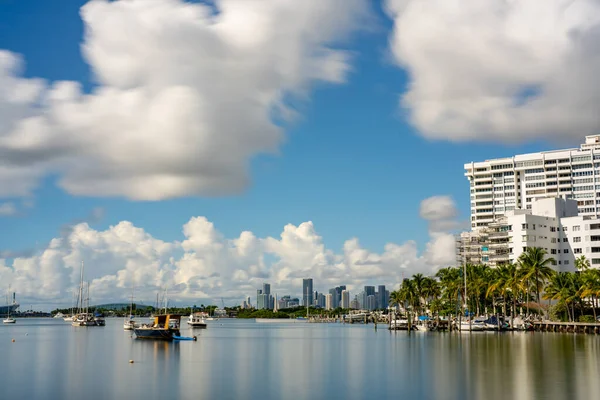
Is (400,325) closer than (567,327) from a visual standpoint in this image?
No

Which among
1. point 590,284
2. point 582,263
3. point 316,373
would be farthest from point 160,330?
point 582,263

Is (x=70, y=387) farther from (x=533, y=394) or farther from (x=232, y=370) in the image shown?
(x=533, y=394)

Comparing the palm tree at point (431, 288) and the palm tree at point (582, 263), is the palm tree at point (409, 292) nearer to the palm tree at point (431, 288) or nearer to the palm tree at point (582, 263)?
the palm tree at point (431, 288)

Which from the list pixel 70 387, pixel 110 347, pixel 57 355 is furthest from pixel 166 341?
pixel 70 387

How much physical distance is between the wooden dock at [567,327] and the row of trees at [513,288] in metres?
4.57

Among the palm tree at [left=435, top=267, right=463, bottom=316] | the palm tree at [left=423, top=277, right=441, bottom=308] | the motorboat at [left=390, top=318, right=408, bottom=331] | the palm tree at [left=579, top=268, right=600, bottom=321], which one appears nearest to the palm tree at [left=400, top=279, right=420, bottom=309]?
the palm tree at [left=423, top=277, right=441, bottom=308]

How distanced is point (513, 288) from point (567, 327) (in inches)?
666

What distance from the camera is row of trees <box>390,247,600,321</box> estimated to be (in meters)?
153

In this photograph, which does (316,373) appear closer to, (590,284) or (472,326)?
(472,326)

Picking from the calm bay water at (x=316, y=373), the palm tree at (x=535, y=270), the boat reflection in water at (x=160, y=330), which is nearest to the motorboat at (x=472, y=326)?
the palm tree at (x=535, y=270)

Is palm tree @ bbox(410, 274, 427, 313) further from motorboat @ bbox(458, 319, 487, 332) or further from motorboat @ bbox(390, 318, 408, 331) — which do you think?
motorboat @ bbox(458, 319, 487, 332)

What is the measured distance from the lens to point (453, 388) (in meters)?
55.2

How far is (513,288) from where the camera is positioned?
6363 inches

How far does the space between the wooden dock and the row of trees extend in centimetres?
457
